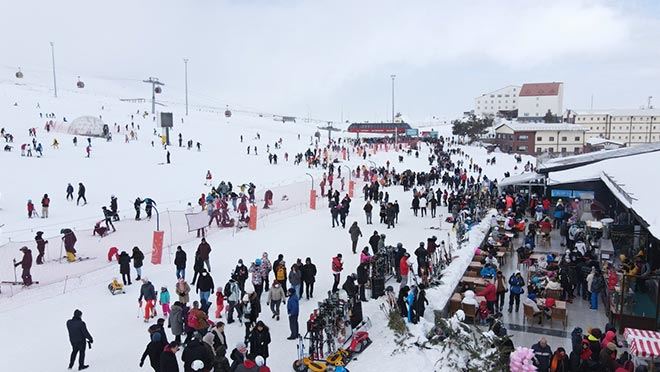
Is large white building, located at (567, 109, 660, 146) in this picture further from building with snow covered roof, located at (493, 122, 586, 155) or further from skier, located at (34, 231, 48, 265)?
skier, located at (34, 231, 48, 265)

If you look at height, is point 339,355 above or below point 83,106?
below

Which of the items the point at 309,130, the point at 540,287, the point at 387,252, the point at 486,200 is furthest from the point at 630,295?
the point at 309,130

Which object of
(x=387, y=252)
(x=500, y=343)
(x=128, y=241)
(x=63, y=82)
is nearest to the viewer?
(x=500, y=343)

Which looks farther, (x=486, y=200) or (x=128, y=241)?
(x=486, y=200)

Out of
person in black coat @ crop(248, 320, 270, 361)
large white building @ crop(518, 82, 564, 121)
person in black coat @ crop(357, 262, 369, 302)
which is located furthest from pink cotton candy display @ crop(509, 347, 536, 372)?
large white building @ crop(518, 82, 564, 121)

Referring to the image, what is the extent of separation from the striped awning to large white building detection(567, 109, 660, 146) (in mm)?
87670

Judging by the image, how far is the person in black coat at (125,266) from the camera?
13.9m

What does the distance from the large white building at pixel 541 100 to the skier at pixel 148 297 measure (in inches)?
4344

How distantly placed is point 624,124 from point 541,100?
24005 mm

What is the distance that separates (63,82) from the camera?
148000 millimetres

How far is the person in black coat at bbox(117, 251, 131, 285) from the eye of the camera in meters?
13.9


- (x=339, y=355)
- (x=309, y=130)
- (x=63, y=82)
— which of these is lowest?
(x=339, y=355)

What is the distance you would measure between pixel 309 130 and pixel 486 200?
178ft

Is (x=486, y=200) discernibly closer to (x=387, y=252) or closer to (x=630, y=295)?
(x=387, y=252)
